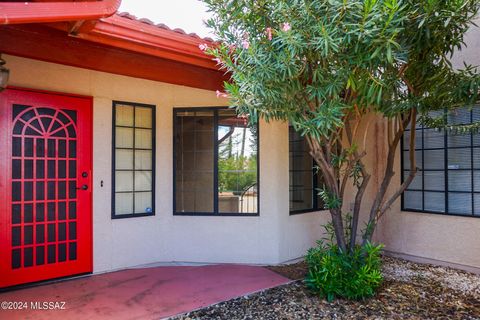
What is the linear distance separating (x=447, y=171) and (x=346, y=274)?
2.75m

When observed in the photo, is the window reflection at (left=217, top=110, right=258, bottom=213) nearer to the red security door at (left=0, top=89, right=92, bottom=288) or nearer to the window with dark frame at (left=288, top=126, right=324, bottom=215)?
the window with dark frame at (left=288, top=126, right=324, bottom=215)

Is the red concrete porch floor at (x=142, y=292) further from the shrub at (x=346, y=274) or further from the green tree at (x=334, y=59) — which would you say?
the green tree at (x=334, y=59)

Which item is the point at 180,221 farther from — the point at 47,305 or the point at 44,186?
the point at 47,305

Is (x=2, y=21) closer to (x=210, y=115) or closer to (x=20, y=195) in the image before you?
(x=20, y=195)

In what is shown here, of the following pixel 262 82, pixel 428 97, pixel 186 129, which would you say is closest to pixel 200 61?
pixel 262 82

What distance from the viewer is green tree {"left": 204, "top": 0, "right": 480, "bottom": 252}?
9.71ft

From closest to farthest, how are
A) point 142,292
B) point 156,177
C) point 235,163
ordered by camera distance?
1. point 142,292
2. point 156,177
3. point 235,163

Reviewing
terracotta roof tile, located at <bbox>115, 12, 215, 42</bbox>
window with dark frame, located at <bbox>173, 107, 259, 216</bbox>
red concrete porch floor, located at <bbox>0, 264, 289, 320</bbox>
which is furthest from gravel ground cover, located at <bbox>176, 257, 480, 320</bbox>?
terracotta roof tile, located at <bbox>115, 12, 215, 42</bbox>

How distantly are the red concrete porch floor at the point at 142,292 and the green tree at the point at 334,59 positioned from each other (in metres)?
1.46

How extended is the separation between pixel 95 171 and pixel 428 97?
449cm

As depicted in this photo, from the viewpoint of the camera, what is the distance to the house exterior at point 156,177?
4.27m

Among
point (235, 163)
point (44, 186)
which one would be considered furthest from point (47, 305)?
point (235, 163)

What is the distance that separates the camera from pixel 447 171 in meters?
5.55

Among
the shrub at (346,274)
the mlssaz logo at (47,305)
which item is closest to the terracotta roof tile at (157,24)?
the shrub at (346,274)
